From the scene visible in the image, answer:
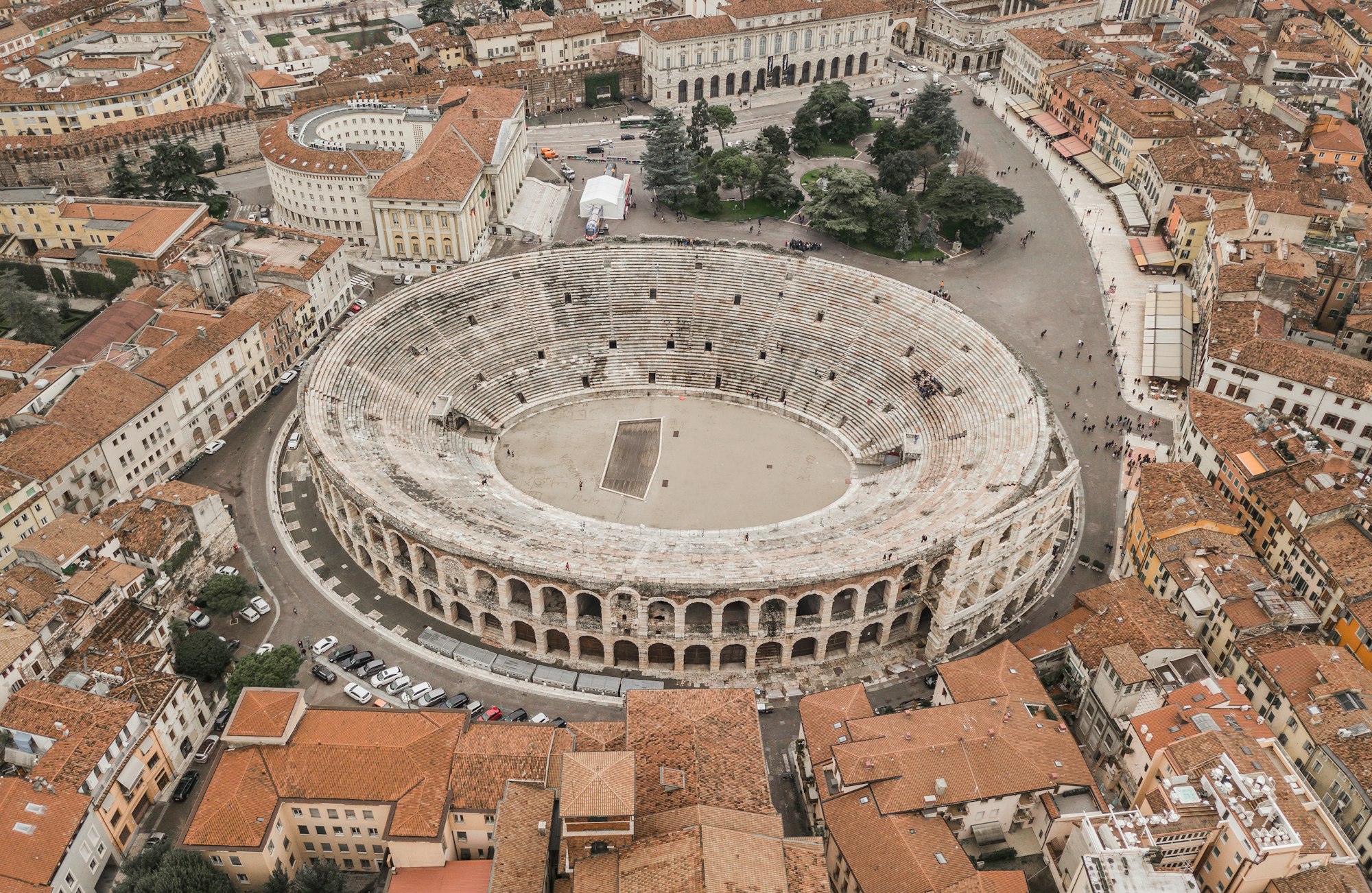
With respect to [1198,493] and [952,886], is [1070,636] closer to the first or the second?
[1198,493]

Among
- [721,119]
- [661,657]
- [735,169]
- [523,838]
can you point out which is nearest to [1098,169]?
[735,169]

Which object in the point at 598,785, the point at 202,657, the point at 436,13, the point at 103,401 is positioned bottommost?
the point at 202,657

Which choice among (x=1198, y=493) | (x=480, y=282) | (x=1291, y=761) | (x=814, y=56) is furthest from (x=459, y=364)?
(x=814, y=56)

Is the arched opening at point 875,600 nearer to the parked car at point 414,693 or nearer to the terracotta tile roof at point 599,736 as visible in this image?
the terracotta tile roof at point 599,736

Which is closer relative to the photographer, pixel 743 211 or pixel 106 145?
pixel 106 145

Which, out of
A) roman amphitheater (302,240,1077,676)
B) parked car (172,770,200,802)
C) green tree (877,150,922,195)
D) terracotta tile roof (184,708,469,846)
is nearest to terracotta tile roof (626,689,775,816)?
terracotta tile roof (184,708,469,846)

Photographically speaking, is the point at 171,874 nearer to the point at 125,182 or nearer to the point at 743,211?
the point at 125,182
